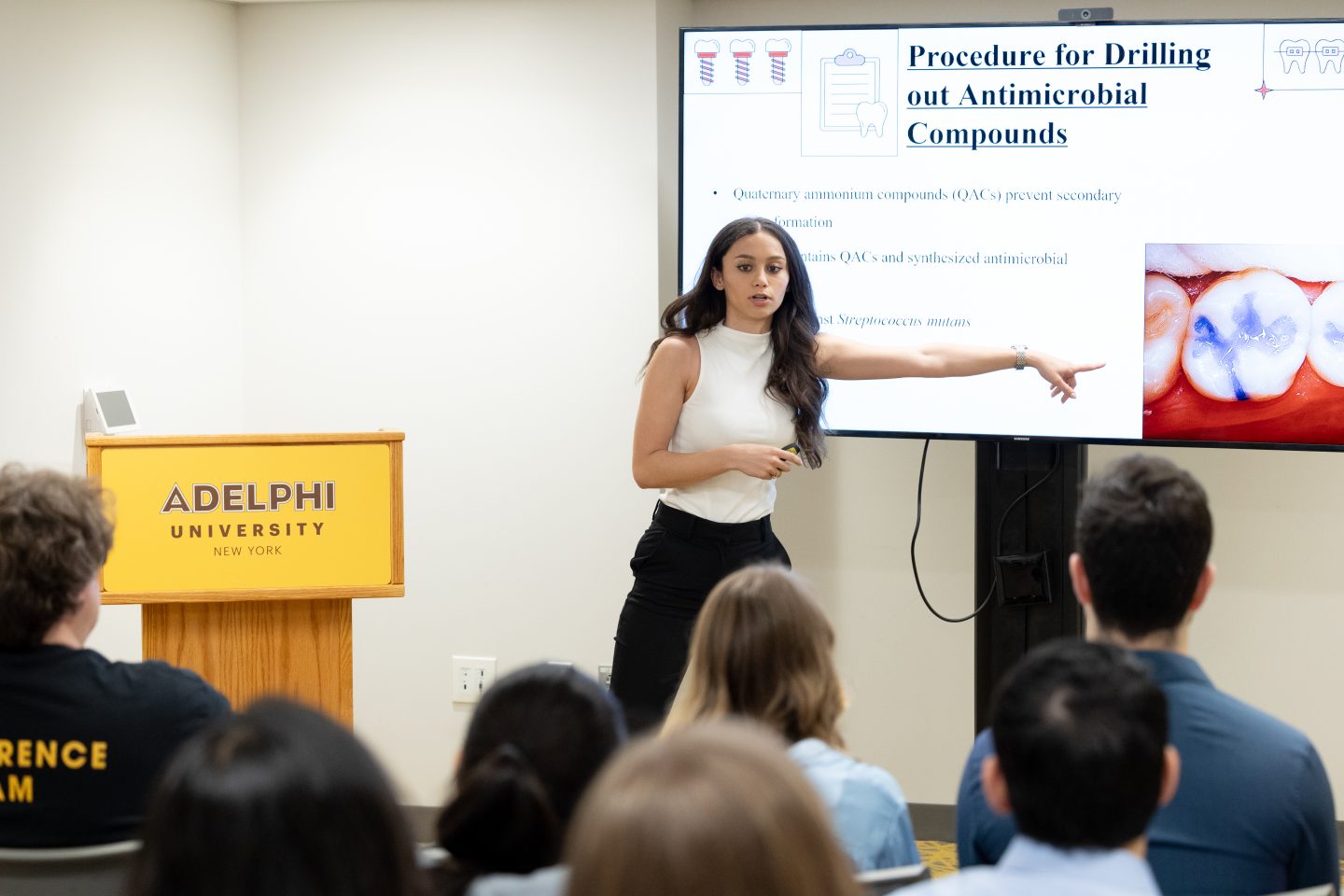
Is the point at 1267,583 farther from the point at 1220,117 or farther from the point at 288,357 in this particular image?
the point at 288,357

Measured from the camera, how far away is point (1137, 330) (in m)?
3.50

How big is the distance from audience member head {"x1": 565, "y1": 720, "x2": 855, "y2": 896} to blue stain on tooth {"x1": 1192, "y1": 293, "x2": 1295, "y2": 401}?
2.89 meters

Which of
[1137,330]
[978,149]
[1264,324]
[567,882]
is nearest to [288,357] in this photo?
[978,149]

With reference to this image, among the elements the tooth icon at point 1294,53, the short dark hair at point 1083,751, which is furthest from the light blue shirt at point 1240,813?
the tooth icon at point 1294,53

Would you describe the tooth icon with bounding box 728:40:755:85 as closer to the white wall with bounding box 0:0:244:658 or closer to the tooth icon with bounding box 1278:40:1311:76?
the tooth icon with bounding box 1278:40:1311:76

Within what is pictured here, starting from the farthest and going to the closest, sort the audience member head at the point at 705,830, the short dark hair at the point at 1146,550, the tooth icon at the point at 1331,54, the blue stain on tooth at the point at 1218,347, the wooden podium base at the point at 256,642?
1. the blue stain on tooth at the point at 1218,347
2. the tooth icon at the point at 1331,54
3. the wooden podium base at the point at 256,642
4. the short dark hair at the point at 1146,550
5. the audience member head at the point at 705,830

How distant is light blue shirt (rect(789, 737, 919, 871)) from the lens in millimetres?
1732

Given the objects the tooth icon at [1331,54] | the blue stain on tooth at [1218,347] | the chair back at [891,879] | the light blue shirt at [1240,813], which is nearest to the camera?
the chair back at [891,879]

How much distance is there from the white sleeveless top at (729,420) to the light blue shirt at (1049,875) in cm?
192

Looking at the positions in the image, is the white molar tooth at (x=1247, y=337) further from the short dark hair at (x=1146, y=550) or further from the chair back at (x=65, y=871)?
the chair back at (x=65, y=871)

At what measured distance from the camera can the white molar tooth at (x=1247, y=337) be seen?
3.43 m

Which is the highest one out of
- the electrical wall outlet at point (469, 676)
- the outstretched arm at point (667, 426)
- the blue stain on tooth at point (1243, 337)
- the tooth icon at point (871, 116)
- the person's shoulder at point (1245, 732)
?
the tooth icon at point (871, 116)

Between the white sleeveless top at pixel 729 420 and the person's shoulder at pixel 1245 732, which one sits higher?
the white sleeveless top at pixel 729 420

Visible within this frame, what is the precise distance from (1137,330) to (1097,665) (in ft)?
7.58
